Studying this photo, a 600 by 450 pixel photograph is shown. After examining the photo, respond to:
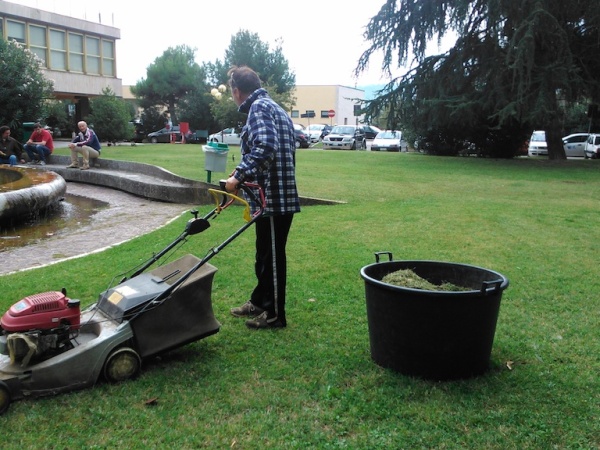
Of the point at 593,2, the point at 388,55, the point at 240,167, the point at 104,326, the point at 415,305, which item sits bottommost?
the point at 104,326

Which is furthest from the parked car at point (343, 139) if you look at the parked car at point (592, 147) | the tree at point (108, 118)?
the parked car at point (592, 147)

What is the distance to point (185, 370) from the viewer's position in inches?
150

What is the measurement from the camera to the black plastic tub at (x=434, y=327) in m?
3.38

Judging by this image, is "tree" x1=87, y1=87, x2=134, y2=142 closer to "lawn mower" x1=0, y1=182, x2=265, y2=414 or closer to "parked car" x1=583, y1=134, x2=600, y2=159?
"parked car" x1=583, y1=134, x2=600, y2=159

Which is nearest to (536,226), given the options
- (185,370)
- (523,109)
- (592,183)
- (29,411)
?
(185,370)

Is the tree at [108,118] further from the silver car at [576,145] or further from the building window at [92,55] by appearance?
the silver car at [576,145]

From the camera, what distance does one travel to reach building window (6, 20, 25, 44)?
111 ft

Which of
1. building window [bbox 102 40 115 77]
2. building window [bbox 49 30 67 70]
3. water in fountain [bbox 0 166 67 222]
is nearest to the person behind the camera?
water in fountain [bbox 0 166 67 222]

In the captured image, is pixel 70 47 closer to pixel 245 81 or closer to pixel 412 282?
pixel 245 81

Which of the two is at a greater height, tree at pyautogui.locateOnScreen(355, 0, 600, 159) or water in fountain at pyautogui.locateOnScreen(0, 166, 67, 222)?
tree at pyautogui.locateOnScreen(355, 0, 600, 159)

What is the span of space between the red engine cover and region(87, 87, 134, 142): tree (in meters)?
30.0

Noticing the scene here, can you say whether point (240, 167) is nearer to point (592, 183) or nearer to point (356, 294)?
point (356, 294)

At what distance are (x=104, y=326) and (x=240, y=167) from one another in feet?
4.39

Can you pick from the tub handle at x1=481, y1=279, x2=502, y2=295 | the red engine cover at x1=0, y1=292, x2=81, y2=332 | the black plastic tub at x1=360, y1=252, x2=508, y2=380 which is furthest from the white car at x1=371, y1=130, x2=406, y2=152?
the red engine cover at x1=0, y1=292, x2=81, y2=332
